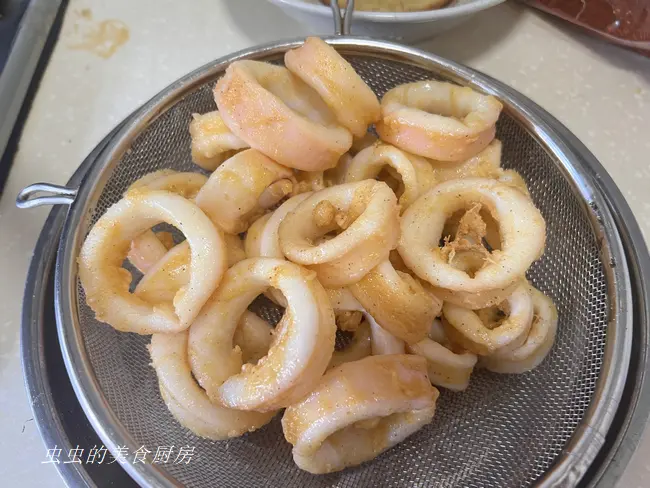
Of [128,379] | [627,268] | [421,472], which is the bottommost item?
[128,379]

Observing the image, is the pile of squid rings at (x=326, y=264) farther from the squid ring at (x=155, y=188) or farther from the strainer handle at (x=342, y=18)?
the strainer handle at (x=342, y=18)

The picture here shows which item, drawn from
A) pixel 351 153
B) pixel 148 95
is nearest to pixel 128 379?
pixel 351 153

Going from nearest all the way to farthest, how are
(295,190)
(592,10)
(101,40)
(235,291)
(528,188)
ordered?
(235,291)
(295,190)
(528,188)
(592,10)
(101,40)

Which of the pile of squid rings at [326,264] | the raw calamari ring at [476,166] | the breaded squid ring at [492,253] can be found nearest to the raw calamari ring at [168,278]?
the pile of squid rings at [326,264]

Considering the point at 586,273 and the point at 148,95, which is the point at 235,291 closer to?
the point at 586,273

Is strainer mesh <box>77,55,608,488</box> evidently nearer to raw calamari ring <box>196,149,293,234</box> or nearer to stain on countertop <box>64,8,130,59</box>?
raw calamari ring <box>196,149,293,234</box>

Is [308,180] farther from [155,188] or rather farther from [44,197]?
[44,197]
